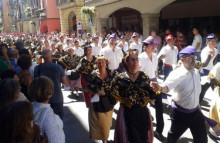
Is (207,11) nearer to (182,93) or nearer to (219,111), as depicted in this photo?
(219,111)

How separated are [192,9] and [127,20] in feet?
24.4

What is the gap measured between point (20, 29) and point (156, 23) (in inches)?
2148

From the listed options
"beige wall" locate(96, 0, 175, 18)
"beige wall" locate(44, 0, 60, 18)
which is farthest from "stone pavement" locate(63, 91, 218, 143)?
"beige wall" locate(44, 0, 60, 18)

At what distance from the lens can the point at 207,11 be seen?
1298 cm

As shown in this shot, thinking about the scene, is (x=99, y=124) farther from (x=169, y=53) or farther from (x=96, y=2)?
(x=96, y=2)

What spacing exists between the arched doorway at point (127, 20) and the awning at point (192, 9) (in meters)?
2.27

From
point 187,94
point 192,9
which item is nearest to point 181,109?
point 187,94

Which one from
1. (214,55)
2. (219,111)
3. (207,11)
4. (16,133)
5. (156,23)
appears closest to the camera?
(16,133)

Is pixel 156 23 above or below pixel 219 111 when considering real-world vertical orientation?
above

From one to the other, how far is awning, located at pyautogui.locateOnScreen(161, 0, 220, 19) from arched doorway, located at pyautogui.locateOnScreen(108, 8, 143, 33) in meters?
2.27

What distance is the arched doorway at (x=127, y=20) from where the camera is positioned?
61.7ft

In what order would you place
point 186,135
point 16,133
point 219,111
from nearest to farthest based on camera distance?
point 16,133, point 219,111, point 186,135

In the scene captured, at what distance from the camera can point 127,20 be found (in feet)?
68.0

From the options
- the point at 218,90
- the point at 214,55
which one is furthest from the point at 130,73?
the point at 214,55
